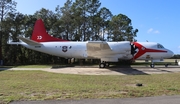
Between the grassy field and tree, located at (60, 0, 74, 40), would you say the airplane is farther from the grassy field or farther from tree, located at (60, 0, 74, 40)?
the grassy field

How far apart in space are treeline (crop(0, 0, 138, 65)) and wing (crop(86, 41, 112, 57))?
12.0 m

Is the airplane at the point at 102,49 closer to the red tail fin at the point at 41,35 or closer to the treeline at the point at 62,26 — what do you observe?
the red tail fin at the point at 41,35

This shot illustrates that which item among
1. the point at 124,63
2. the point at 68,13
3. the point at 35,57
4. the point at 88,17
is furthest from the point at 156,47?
the point at 35,57

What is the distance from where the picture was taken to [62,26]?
35844 mm

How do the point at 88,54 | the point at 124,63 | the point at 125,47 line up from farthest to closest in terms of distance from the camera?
the point at 124,63, the point at 88,54, the point at 125,47

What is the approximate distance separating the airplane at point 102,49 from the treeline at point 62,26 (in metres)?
7.81

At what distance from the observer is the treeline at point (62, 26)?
115 feet

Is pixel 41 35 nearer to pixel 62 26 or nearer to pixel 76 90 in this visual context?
pixel 62 26

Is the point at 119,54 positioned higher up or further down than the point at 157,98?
higher up

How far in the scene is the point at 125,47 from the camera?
77.8 feet

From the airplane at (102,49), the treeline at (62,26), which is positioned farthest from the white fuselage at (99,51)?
the treeline at (62,26)

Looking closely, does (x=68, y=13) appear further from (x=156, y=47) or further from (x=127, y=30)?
(x=156, y=47)

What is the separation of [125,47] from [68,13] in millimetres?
16559

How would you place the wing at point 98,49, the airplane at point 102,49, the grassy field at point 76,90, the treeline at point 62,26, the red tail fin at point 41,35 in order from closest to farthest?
the grassy field at point 76,90 < the wing at point 98,49 < the airplane at point 102,49 < the red tail fin at point 41,35 < the treeline at point 62,26
